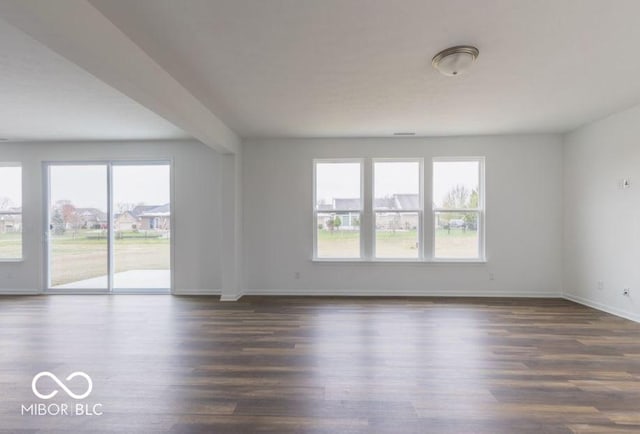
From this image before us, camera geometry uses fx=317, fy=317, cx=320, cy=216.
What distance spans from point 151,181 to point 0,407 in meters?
3.95

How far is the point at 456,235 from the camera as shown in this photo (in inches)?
210

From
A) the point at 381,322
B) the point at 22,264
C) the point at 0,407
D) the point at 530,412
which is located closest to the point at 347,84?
the point at 381,322

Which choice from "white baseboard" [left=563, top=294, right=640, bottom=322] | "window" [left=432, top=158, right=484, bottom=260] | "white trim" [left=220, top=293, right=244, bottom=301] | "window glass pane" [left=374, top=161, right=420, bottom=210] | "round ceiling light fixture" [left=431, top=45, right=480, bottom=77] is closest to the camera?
"round ceiling light fixture" [left=431, top=45, right=480, bottom=77]

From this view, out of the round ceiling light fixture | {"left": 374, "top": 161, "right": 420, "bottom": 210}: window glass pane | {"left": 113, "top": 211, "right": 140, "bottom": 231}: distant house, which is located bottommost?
{"left": 113, "top": 211, "right": 140, "bottom": 231}: distant house

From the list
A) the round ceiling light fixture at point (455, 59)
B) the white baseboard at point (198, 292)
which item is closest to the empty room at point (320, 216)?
the round ceiling light fixture at point (455, 59)

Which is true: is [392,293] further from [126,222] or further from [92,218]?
[92,218]

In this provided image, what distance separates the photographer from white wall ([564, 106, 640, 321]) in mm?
3963

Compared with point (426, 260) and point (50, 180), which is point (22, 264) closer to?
point (50, 180)

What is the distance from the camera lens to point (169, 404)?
219 centimetres

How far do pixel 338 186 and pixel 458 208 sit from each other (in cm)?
206

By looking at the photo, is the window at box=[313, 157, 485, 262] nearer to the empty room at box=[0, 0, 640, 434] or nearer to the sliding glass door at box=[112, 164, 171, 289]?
the empty room at box=[0, 0, 640, 434]

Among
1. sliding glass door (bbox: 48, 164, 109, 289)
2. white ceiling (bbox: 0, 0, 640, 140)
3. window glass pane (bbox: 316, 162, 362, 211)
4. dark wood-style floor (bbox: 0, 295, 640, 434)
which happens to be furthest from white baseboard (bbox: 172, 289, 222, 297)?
white ceiling (bbox: 0, 0, 640, 140)

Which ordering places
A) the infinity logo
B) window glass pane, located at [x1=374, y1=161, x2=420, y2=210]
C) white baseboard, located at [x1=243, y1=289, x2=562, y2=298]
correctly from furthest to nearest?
window glass pane, located at [x1=374, y1=161, x2=420, y2=210] < white baseboard, located at [x1=243, y1=289, x2=562, y2=298] < the infinity logo

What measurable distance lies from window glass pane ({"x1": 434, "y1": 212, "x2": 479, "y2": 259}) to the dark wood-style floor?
1.11m
